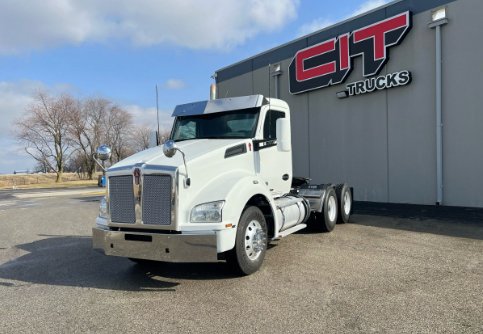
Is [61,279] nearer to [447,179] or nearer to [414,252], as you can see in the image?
[414,252]

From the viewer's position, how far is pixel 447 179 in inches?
477

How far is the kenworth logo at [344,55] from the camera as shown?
43.4 ft

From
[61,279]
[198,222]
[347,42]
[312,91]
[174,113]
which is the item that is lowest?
[61,279]

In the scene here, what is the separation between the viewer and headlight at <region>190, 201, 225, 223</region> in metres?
5.20

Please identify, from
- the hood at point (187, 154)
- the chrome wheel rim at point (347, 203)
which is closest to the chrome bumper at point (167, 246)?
the hood at point (187, 154)

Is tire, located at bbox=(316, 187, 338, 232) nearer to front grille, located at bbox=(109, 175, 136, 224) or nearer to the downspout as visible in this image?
front grille, located at bbox=(109, 175, 136, 224)

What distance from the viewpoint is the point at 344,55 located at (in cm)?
1470

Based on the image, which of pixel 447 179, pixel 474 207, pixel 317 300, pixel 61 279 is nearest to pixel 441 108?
pixel 447 179

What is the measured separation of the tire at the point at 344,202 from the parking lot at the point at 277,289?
54.8 inches

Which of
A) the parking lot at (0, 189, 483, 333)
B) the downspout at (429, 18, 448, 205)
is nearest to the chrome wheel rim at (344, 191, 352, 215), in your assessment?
the parking lot at (0, 189, 483, 333)

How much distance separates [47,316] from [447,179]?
11.2m

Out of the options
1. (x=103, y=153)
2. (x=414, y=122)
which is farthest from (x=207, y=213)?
(x=414, y=122)

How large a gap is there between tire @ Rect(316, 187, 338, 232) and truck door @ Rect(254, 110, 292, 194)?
1368 mm

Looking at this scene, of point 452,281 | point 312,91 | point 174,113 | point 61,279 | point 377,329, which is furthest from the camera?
point 312,91
